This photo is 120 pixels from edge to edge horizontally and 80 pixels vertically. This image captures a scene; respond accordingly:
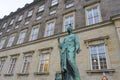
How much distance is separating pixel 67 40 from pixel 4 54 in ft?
58.3

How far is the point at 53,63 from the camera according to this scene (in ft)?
43.2

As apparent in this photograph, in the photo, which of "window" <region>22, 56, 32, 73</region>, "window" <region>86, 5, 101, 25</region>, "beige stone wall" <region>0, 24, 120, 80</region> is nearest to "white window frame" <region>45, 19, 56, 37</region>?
"beige stone wall" <region>0, 24, 120, 80</region>

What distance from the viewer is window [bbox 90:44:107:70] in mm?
10474

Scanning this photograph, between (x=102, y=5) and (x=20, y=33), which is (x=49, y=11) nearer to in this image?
(x=20, y=33)

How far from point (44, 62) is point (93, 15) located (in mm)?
8026

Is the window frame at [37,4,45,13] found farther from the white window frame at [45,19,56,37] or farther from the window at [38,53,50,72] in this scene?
the window at [38,53,50,72]

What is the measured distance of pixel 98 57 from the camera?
10.9m

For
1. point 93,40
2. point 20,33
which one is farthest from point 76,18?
point 20,33

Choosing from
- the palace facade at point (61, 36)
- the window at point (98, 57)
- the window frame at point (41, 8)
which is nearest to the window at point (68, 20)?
the palace facade at point (61, 36)

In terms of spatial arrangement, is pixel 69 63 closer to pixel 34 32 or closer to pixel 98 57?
pixel 98 57

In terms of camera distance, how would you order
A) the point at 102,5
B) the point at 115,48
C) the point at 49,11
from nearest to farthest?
the point at 115,48, the point at 102,5, the point at 49,11

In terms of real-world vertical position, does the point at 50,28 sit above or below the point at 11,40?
below

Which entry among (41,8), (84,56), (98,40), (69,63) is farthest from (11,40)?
(69,63)

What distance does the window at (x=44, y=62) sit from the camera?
45.2 feet
